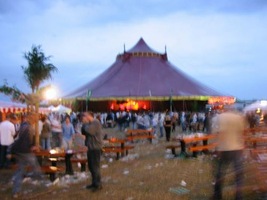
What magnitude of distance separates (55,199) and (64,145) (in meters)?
6.47

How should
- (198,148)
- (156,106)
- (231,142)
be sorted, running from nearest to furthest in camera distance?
(231,142)
(198,148)
(156,106)

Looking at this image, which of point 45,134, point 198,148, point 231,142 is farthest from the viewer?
point 45,134

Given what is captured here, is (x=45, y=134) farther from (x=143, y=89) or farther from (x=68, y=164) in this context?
(x=143, y=89)

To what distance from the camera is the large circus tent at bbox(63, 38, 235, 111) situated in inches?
1527

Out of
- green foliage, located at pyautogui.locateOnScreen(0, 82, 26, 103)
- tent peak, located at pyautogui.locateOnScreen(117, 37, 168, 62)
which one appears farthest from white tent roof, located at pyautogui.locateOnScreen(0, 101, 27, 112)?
tent peak, located at pyautogui.locateOnScreen(117, 37, 168, 62)

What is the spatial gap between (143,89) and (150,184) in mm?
30738

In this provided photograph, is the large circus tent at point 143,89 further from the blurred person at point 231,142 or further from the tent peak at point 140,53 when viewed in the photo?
the blurred person at point 231,142

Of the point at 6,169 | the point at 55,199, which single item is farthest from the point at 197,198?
the point at 6,169

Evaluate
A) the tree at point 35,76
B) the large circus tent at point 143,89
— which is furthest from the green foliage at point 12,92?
the large circus tent at point 143,89

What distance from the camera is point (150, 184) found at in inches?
358

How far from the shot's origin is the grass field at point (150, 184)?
7.81 meters

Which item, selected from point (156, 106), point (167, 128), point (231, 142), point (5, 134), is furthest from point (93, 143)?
point (156, 106)

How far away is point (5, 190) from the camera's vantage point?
29.5 feet

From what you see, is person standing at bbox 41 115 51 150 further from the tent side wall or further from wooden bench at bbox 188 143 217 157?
the tent side wall
